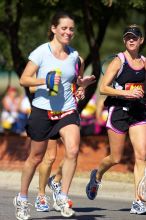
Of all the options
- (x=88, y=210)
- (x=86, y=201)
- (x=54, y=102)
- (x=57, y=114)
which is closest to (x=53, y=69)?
(x=54, y=102)

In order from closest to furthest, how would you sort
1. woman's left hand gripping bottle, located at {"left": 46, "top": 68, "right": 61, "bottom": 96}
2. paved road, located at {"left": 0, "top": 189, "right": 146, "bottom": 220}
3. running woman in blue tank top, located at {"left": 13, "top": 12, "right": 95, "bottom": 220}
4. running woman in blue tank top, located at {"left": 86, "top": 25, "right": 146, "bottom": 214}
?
woman's left hand gripping bottle, located at {"left": 46, "top": 68, "right": 61, "bottom": 96} < running woman in blue tank top, located at {"left": 13, "top": 12, "right": 95, "bottom": 220} < paved road, located at {"left": 0, "top": 189, "right": 146, "bottom": 220} < running woman in blue tank top, located at {"left": 86, "top": 25, "right": 146, "bottom": 214}

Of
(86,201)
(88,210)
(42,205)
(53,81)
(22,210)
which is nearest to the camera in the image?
(53,81)

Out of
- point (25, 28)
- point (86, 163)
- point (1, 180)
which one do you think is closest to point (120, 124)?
point (1, 180)

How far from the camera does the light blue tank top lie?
7719 mm

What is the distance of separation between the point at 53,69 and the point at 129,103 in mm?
1433

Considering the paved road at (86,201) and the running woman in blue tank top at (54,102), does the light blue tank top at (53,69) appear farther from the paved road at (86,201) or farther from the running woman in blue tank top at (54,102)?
A: the paved road at (86,201)

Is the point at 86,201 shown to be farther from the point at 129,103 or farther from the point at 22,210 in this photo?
the point at 22,210

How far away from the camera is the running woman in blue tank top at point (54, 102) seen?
25.1 feet

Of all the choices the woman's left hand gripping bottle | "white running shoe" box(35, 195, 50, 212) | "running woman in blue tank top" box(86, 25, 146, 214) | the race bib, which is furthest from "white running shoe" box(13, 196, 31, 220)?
"running woman in blue tank top" box(86, 25, 146, 214)

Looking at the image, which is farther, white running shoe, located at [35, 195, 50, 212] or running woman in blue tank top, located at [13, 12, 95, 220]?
white running shoe, located at [35, 195, 50, 212]

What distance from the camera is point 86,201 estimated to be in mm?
10516

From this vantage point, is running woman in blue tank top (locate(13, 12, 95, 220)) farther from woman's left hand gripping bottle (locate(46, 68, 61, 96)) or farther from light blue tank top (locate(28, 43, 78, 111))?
woman's left hand gripping bottle (locate(46, 68, 61, 96))

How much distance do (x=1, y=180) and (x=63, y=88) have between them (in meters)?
4.60

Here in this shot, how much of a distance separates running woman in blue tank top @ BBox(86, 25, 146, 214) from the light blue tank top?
88 centimetres
